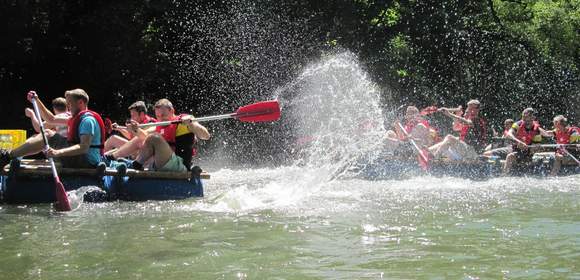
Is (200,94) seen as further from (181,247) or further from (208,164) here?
(181,247)

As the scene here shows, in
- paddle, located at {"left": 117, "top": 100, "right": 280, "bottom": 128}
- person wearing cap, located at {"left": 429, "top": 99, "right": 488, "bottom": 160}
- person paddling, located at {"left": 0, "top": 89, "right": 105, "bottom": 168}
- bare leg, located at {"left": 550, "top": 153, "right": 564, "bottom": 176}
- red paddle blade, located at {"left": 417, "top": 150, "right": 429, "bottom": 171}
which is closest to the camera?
person paddling, located at {"left": 0, "top": 89, "right": 105, "bottom": 168}

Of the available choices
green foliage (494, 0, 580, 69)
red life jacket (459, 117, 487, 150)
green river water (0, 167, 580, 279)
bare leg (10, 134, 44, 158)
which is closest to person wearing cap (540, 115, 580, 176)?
red life jacket (459, 117, 487, 150)

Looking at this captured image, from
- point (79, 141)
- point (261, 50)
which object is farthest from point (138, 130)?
point (261, 50)

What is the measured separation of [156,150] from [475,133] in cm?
674

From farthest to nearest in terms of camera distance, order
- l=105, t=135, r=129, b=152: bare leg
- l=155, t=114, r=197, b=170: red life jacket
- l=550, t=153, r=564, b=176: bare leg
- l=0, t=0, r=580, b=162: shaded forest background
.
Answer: l=0, t=0, r=580, b=162: shaded forest background → l=550, t=153, r=564, b=176: bare leg → l=105, t=135, r=129, b=152: bare leg → l=155, t=114, r=197, b=170: red life jacket

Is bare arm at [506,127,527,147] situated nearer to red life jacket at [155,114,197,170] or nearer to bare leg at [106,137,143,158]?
red life jacket at [155,114,197,170]

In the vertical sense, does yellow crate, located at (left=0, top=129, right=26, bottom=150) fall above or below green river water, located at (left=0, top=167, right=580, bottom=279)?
above

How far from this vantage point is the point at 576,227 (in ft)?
21.8

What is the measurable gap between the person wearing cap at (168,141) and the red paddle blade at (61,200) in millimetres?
1347

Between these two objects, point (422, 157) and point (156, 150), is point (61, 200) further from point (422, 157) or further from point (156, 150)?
point (422, 157)

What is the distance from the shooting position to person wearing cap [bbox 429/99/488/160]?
1242 centimetres

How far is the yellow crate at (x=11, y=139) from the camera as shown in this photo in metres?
8.88

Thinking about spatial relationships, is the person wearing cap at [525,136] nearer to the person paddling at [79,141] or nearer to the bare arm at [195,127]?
the bare arm at [195,127]

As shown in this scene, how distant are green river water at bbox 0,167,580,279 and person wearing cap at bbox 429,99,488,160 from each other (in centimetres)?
330
